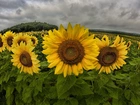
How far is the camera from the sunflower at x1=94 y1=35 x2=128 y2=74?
4.18 m

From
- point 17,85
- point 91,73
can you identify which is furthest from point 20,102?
point 91,73

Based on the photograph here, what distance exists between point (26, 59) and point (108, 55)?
1.17 m

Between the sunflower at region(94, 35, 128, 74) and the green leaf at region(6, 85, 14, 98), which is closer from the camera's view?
the sunflower at region(94, 35, 128, 74)

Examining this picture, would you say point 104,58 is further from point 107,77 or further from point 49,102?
point 49,102

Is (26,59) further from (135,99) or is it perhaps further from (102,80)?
(135,99)

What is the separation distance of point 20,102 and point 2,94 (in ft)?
4.54

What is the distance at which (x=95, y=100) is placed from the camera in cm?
416

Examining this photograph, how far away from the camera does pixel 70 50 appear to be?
374 cm

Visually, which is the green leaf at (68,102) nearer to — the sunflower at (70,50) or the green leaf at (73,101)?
the green leaf at (73,101)

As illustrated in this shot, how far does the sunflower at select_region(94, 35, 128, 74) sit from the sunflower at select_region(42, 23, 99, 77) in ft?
1.36

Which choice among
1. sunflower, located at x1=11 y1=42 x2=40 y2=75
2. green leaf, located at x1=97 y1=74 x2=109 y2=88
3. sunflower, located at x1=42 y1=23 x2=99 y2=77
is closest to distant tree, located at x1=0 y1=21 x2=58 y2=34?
sunflower, located at x1=11 y1=42 x2=40 y2=75

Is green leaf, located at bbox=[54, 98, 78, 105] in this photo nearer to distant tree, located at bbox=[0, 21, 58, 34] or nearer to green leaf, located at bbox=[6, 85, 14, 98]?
green leaf, located at bbox=[6, 85, 14, 98]

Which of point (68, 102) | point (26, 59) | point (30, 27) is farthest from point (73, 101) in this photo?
point (30, 27)

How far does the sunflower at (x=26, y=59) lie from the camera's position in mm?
4578
